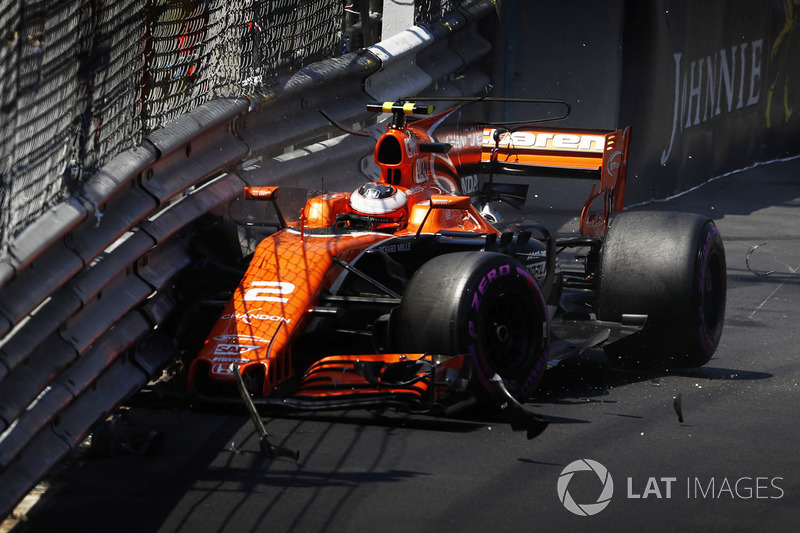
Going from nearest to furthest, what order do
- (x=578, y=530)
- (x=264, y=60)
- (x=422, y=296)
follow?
(x=578, y=530) < (x=422, y=296) < (x=264, y=60)

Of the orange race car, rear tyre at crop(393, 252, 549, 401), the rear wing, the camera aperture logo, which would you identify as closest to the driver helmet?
the orange race car

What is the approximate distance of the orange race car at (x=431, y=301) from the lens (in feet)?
19.0

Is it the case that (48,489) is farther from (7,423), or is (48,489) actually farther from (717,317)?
(717,317)

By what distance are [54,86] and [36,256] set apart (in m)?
0.76

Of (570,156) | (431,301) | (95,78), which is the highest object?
(95,78)

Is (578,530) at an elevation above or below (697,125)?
above

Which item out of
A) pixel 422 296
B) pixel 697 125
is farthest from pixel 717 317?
pixel 697 125

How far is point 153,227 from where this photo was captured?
19.5ft

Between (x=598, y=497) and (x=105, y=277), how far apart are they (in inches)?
90.8

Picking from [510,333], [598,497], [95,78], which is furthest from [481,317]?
[95,78]

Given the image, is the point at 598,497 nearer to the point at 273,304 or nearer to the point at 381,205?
the point at 273,304

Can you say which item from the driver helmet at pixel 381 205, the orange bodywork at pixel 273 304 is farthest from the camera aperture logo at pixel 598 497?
the driver helmet at pixel 381 205

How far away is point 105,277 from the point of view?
5.41 metres

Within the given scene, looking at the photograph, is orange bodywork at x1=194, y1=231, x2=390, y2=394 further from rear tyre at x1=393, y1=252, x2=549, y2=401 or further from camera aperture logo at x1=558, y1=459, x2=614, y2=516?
camera aperture logo at x1=558, y1=459, x2=614, y2=516
